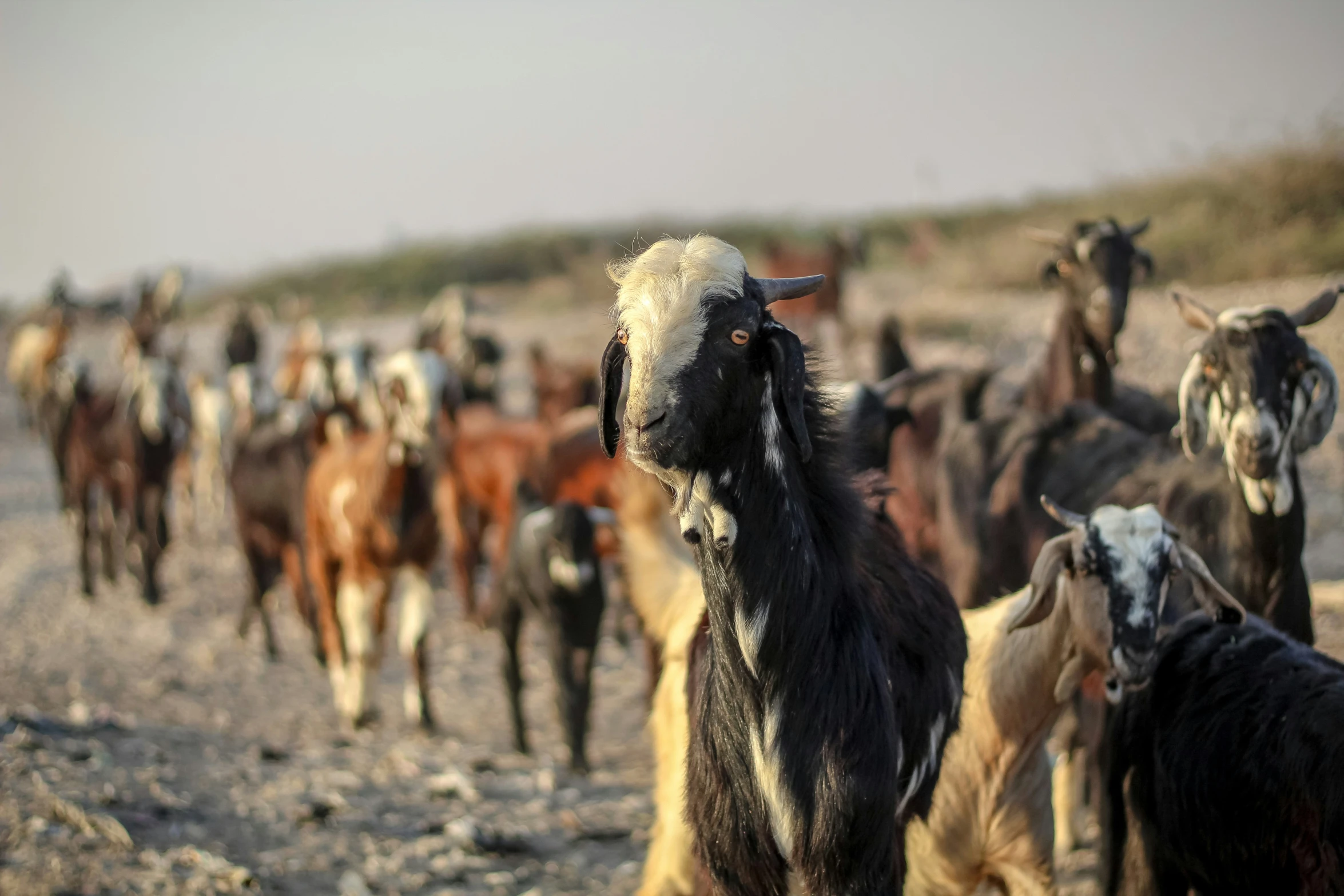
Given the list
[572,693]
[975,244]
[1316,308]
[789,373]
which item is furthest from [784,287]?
[975,244]

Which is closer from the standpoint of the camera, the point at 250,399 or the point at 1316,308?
the point at 1316,308

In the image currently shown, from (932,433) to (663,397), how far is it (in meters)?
6.96

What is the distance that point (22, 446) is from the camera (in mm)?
23953

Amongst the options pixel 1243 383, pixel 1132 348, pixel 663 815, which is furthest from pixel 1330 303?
pixel 1132 348

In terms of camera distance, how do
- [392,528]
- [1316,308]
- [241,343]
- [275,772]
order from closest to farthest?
[1316,308]
[275,772]
[392,528]
[241,343]

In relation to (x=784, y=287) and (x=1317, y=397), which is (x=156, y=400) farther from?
(x=1317, y=397)

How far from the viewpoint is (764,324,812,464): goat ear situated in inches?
127

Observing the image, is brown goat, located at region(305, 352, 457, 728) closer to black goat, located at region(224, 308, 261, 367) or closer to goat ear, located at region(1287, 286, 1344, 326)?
goat ear, located at region(1287, 286, 1344, 326)

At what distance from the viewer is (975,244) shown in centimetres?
2733

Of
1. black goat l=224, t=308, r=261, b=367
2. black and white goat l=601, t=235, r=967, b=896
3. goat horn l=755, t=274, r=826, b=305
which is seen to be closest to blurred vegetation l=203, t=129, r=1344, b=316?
goat horn l=755, t=274, r=826, b=305

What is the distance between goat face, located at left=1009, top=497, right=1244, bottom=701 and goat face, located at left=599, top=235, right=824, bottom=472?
1.74 m

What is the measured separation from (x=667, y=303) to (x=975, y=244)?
25.5 metres

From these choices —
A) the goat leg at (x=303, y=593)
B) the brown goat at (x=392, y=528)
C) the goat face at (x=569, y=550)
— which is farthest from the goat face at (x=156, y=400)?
the goat face at (x=569, y=550)

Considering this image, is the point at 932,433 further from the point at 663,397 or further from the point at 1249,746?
the point at 663,397
